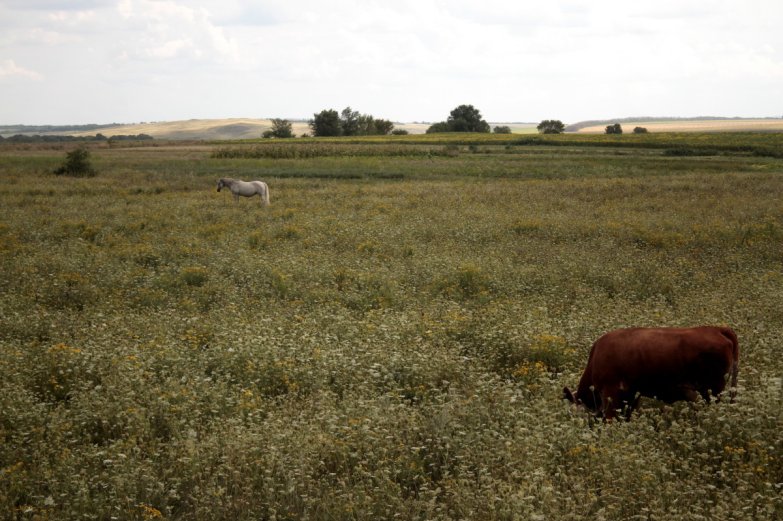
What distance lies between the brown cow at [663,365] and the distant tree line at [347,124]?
109m

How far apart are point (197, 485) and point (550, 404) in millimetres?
4281

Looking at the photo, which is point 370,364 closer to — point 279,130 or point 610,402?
point 610,402

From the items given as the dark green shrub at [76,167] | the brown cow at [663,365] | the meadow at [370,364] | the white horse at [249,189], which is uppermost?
the dark green shrub at [76,167]

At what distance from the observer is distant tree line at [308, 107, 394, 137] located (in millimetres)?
113625

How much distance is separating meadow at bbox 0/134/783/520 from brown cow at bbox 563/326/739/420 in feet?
1.06

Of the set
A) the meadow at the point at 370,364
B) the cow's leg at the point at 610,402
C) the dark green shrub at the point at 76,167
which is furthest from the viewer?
the dark green shrub at the point at 76,167

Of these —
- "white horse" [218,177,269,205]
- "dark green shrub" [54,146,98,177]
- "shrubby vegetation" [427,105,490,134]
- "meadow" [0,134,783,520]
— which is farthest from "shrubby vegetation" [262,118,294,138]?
"meadow" [0,134,783,520]

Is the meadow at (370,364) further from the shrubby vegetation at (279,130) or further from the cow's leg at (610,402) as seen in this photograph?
the shrubby vegetation at (279,130)

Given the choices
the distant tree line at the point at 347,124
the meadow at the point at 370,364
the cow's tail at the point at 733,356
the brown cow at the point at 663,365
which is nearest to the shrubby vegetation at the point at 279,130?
the distant tree line at the point at 347,124

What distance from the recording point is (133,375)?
8883 millimetres

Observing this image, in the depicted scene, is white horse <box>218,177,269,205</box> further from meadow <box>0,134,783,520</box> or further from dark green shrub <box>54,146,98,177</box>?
dark green shrub <box>54,146,98,177</box>

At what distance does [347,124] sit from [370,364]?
114 meters

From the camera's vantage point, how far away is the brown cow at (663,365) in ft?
24.2

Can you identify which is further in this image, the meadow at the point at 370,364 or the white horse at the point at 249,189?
the white horse at the point at 249,189
